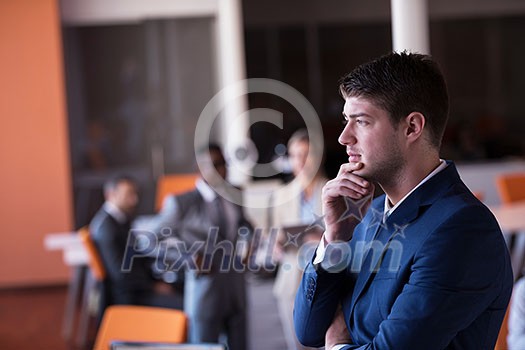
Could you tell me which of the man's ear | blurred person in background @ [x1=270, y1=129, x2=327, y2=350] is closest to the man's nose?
the man's ear

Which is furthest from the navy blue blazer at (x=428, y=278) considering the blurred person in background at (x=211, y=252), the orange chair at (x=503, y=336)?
the blurred person in background at (x=211, y=252)

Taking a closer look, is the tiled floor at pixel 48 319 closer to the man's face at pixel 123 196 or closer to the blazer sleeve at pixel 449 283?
the man's face at pixel 123 196

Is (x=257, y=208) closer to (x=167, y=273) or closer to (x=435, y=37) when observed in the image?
(x=167, y=273)

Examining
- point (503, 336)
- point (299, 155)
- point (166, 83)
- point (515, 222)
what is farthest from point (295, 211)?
point (166, 83)

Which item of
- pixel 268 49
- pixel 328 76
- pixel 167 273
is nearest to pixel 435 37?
pixel 328 76

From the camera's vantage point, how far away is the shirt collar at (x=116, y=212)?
555 cm

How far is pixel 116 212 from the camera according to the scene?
5621mm

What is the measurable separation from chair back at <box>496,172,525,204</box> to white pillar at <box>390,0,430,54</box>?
3.21m

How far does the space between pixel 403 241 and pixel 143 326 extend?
1.80 m

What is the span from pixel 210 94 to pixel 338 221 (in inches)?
265

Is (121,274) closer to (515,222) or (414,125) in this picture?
(515,222)

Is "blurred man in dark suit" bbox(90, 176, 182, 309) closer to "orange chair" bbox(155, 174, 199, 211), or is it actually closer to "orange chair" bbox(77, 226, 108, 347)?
"orange chair" bbox(77, 226, 108, 347)

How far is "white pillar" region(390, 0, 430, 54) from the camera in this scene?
3.44m

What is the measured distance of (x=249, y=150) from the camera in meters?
8.23
